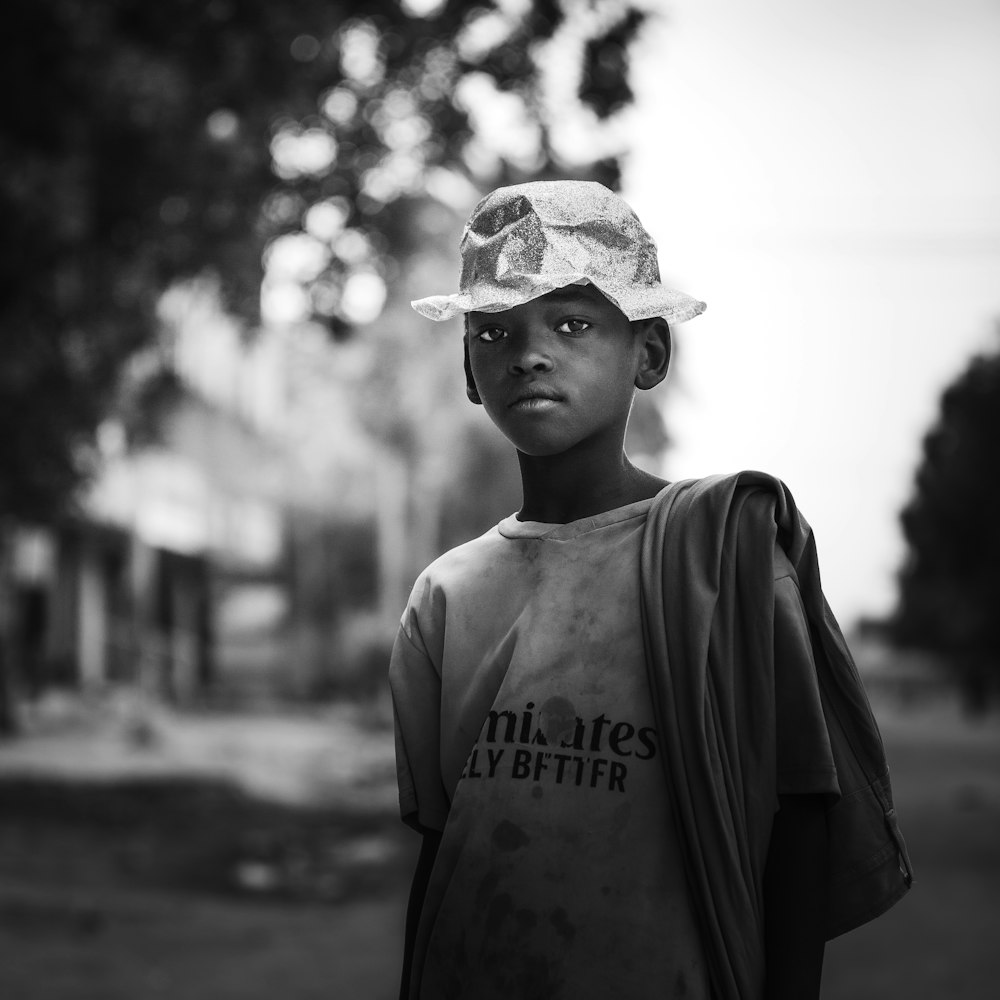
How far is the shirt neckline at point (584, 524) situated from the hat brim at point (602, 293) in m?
0.25

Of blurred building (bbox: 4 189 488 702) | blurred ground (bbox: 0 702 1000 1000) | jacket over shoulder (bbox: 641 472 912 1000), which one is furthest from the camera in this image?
blurred building (bbox: 4 189 488 702)

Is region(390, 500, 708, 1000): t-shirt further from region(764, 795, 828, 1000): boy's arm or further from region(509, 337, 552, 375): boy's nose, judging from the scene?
region(509, 337, 552, 375): boy's nose

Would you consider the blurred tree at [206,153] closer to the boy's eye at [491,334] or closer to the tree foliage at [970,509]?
the boy's eye at [491,334]

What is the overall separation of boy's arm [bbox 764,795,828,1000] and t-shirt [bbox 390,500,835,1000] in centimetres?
5

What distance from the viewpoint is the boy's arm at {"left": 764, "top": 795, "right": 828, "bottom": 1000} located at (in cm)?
166

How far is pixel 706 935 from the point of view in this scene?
5.44ft

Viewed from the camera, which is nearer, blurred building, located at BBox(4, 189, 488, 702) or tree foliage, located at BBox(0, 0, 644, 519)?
tree foliage, located at BBox(0, 0, 644, 519)

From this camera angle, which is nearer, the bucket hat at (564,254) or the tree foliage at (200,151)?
the bucket hat at (564,254)

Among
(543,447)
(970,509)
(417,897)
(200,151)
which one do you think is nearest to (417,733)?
(417,897)

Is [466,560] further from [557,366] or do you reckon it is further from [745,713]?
[745,713]

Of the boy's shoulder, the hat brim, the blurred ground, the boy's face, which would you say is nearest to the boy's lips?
the boy's face

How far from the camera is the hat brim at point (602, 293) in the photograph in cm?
176

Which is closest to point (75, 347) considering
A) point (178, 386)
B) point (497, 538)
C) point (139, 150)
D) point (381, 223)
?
point (139, 150)

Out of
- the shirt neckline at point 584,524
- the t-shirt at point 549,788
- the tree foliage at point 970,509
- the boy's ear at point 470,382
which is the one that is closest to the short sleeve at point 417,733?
the t-shirt at point 549,788
